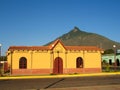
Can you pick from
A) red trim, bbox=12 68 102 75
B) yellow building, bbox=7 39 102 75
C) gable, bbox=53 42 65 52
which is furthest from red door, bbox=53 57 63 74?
gable, bbox=53 42 65 52

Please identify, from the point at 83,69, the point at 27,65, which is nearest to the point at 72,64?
the point at 83,69

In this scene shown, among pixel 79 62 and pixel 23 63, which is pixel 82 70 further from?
pixel 23 63

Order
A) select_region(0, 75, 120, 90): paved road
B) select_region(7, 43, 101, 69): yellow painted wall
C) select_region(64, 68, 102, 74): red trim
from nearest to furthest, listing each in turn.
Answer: select_region(0, 75, 120, 90): paved road, select_region(7, 43, 101, 69): yellow painted wall, select_region(64, 68, 102, 74): red trim

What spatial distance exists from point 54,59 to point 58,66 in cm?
135

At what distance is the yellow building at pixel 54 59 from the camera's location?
38.9m

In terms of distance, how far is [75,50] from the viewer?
41.7 metres

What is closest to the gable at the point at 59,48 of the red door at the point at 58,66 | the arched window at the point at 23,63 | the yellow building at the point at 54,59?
the yellow building at the point at 54,59

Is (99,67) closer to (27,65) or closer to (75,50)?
(75,50)

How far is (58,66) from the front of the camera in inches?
1607

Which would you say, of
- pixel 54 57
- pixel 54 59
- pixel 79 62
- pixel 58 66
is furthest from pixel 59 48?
pixel 79 62

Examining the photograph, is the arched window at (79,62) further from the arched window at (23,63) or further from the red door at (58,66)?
the arched window at (23,63)

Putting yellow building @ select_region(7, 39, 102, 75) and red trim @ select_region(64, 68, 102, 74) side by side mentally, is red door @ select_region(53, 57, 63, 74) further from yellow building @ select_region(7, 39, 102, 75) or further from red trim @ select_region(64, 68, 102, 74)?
red trim @ select_region(64, 68, 102, 74)

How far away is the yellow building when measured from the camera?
38.9 metres

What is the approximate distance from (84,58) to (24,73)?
34.4 ft
